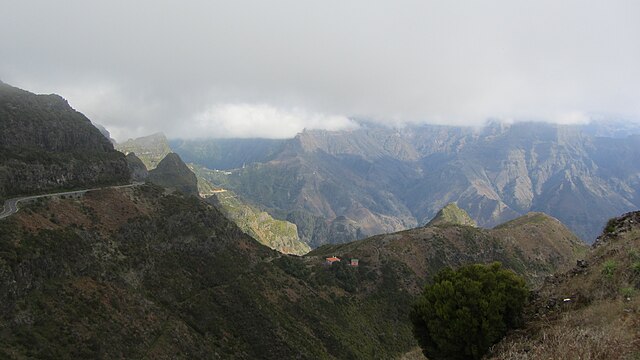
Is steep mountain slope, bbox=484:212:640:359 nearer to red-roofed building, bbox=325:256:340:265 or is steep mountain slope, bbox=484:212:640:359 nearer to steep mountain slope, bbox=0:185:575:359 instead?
steep mountain slope, bbox=0:185:575:359

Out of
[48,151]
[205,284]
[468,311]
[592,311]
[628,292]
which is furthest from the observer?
[48,151]

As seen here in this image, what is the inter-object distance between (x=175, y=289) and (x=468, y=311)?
81.4 metres

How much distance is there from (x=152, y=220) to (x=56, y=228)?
26.6m

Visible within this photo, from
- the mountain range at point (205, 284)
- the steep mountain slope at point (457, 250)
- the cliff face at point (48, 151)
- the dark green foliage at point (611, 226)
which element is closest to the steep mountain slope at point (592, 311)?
the mountain range at point (205, 284)

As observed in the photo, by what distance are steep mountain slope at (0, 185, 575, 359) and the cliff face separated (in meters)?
12.6

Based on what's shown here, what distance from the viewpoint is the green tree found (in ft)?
93.3

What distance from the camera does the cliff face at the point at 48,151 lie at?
328ft

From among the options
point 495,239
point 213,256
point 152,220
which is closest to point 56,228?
point 152,220

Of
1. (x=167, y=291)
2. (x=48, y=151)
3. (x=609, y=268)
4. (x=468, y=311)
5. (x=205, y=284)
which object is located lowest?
(x=205, y=284)

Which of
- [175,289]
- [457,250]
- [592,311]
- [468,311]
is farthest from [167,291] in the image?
[457,250]

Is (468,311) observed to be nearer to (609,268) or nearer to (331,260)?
(609,268)

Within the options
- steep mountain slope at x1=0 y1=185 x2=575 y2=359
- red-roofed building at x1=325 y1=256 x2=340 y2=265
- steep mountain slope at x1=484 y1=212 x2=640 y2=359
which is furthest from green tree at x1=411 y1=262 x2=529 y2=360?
red-roofed building at x1=325 y1=256 x2=340 y2=265

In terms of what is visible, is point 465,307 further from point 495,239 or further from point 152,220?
point 495,239

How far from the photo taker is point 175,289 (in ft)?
317
